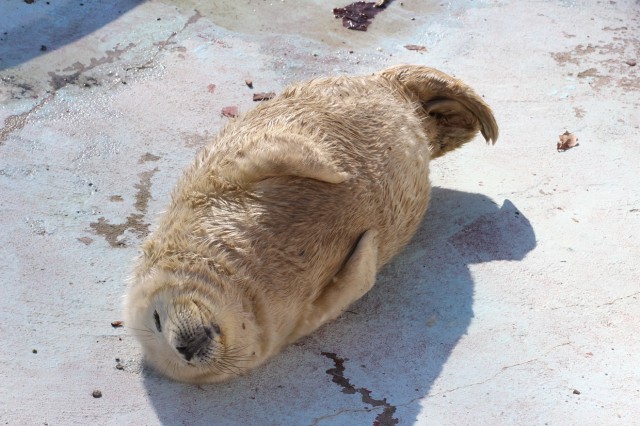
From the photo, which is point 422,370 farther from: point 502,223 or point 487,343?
point 502,223

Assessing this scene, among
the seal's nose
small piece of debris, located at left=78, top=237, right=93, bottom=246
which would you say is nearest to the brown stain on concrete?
small piece of debris, located at left=78, top=237, right=93, bottom=246

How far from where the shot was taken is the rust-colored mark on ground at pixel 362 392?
348 centimetres

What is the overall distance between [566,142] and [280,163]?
212 centimetres

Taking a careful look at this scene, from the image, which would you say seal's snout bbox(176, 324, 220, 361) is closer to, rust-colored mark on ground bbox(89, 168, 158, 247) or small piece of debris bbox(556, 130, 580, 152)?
rust-colored mark on ground bbox(89, 168, 158, 247)

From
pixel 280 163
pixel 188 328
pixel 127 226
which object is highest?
pixel 280 163

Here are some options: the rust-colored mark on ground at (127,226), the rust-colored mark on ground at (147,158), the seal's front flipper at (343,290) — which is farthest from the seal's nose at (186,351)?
the rust-colored mark on ground at (147,158)

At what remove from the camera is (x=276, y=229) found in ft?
12.3

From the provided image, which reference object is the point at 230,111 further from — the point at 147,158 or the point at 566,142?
the point at 566,142

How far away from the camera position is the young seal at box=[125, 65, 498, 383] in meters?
3.52

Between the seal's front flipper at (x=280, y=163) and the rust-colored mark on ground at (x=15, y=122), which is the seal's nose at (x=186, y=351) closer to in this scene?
the seal's front flipper at (x=280, y=163)

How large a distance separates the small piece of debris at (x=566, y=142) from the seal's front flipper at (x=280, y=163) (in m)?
1.78

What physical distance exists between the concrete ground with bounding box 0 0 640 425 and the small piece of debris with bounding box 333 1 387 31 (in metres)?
0.08

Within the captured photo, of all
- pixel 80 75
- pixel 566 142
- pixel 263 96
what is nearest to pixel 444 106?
pixel 566 142

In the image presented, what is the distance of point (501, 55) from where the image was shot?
5.87 metres
